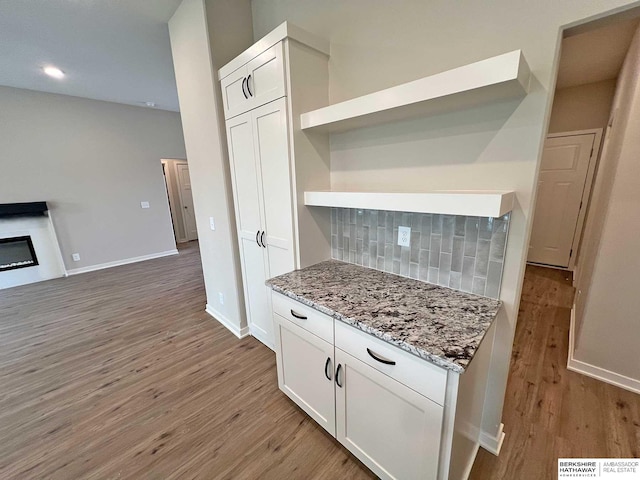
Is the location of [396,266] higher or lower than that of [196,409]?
higher

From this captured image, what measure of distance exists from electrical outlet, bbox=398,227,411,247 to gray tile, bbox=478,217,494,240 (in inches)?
14.6

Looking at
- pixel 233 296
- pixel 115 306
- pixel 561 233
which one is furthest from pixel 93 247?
pixel 561 233

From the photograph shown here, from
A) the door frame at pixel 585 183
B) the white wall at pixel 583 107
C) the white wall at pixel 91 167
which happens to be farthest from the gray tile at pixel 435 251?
the white wall at pixel 91 167

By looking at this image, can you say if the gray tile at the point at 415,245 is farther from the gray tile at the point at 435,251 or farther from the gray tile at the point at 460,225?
the gray tile at the point at 460,225

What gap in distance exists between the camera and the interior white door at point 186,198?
21.6 ft

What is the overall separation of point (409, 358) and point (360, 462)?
2.88ft

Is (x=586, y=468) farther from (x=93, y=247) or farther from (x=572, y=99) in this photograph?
(x=93, y=247)

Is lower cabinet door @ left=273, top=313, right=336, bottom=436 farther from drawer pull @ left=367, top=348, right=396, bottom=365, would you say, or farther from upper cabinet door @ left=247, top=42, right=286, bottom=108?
upper cabinet door @ left=247, top=42, right=286, bottom=108

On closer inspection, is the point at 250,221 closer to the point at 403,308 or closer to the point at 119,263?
the point at 403,308

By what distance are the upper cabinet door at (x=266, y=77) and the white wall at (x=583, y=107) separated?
4254mm

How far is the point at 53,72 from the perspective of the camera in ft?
10.7

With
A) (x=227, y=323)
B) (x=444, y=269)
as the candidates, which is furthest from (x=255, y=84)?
(x=227, y=323)

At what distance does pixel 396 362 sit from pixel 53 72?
16.7 ft

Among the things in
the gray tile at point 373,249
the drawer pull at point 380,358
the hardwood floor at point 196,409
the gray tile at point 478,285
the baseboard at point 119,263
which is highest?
the gray tile at point 373,249
